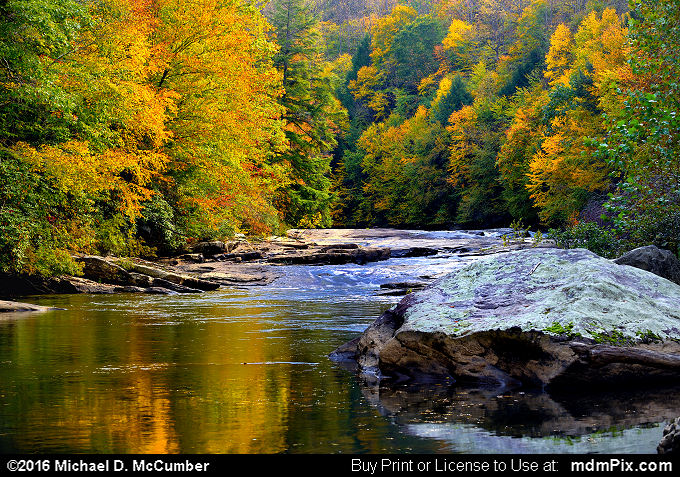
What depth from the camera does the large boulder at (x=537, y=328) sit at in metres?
5.86

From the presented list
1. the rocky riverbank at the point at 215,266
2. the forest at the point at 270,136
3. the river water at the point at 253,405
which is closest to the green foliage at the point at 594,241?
the forest at the point at 270,136

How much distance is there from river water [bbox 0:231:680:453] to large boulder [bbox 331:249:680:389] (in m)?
0.34

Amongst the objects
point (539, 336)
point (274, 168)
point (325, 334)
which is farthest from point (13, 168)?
point (274, 168)

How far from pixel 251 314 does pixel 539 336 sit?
7522mm

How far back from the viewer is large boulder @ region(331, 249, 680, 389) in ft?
19.2

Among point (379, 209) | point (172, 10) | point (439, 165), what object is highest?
point (172, 10)

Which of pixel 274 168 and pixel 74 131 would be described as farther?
pixel 274 168

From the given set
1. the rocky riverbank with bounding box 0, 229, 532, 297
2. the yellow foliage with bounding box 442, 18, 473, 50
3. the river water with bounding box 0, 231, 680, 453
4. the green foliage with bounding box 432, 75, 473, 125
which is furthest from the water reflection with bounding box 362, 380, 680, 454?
the yellow foliage with bounding box 442, 18, 473, 50

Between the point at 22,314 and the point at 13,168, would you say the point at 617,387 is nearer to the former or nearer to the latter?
the point at 22,314

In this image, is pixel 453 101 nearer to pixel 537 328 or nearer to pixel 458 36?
pixel 458 36

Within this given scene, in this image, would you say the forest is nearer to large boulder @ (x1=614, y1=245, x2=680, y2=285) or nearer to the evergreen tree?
the evergreen tree

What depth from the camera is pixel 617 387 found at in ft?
19.1
